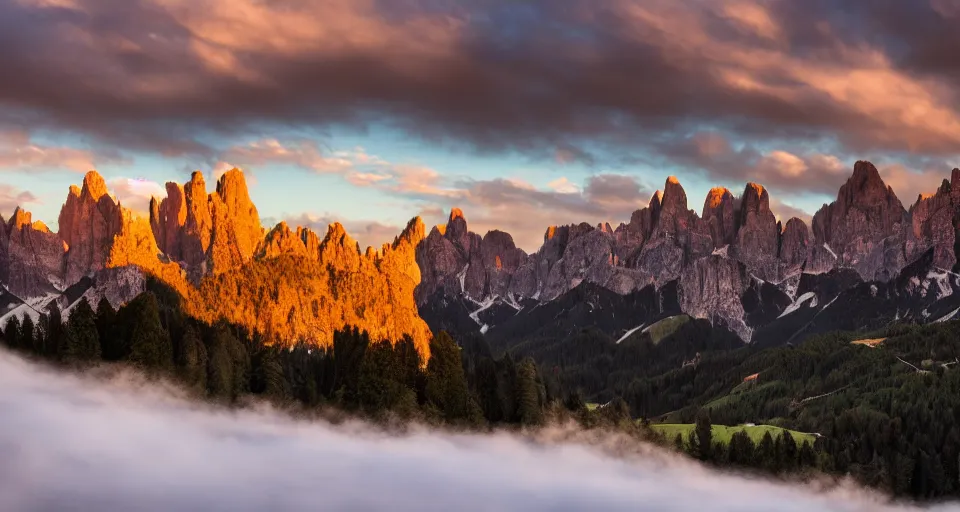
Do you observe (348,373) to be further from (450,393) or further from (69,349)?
(69,349)

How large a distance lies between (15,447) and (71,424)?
12.1 m

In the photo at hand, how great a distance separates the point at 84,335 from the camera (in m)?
149

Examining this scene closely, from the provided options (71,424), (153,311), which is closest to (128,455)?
(71,424)

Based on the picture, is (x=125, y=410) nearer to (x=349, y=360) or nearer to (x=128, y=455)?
(x=128, y=455)

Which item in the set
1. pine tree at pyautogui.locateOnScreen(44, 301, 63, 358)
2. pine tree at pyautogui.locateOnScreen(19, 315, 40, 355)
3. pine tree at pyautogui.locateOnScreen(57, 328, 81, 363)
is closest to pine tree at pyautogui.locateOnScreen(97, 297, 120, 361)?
pine tree at pyautogui.locateOnScreen(57, 328, 81, 363)

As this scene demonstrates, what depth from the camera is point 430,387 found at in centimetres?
18975

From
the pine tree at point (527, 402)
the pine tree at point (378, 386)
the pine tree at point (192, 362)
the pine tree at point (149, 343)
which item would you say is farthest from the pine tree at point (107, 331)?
the pine tree at point (527, 402)

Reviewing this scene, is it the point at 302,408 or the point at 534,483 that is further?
the point at 534,483

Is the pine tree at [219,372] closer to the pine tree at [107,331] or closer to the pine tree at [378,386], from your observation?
the pine tree at [107,331]

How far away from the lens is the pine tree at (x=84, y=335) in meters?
148

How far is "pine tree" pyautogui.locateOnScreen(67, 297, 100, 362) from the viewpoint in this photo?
147500 mm

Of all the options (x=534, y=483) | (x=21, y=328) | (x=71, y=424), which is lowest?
(x=534, y=483)

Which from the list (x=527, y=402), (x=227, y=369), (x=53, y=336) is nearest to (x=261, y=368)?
(x=227, y=369)

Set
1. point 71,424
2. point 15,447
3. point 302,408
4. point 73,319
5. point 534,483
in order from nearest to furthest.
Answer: point 15,447 < point 71,424 < point 73,319 < point 302,408 < point 534,483
